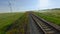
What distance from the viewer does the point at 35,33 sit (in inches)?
454
